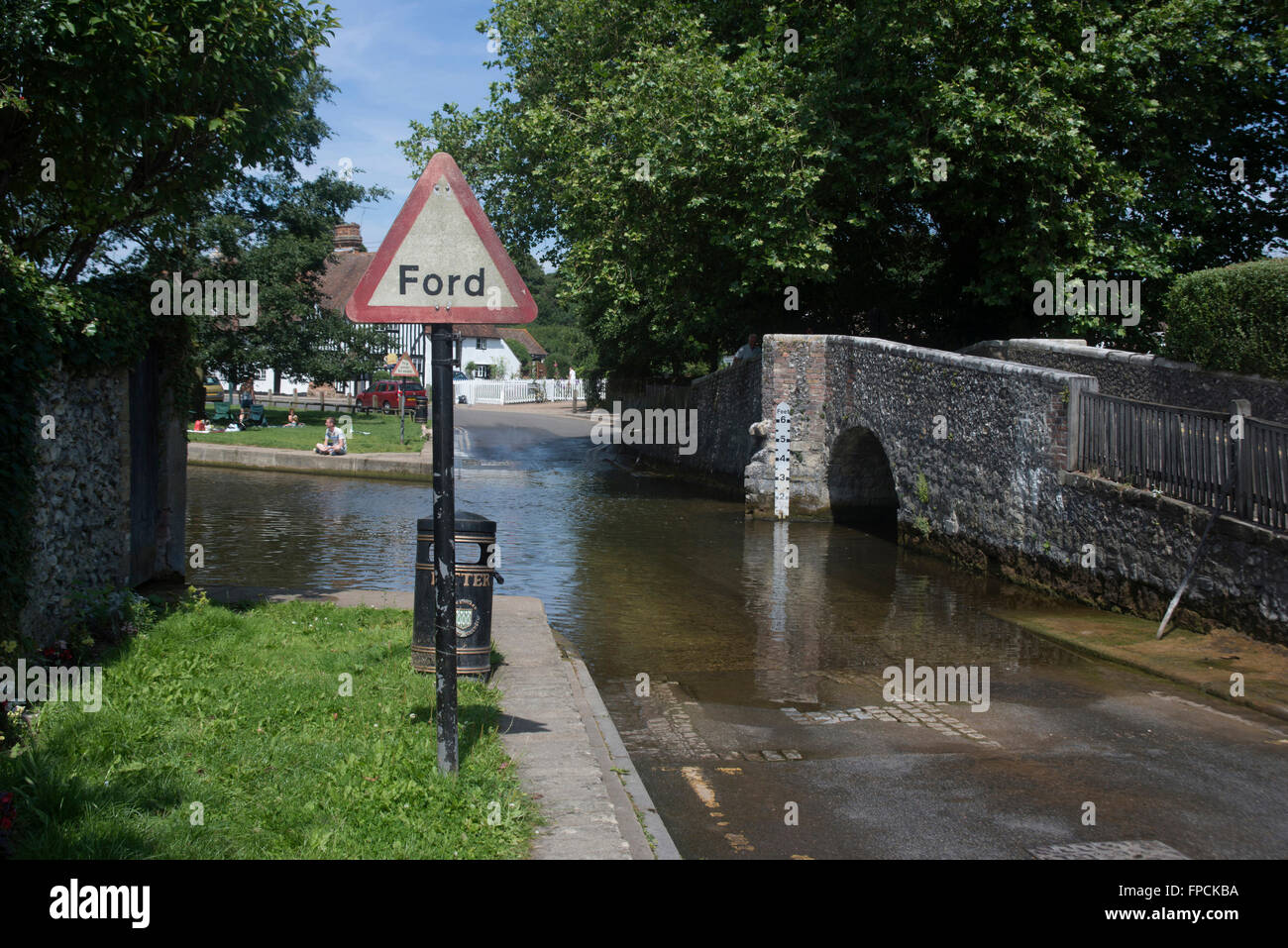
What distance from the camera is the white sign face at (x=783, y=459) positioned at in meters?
19.2

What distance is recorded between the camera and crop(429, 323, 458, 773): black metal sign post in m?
4.89

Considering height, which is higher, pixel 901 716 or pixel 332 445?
pixel 332 445

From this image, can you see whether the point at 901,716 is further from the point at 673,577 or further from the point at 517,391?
the point at 517,391

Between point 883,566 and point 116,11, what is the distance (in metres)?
10.8

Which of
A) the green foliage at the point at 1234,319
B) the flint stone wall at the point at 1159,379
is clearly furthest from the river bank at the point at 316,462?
the green foliage at the point at 1234,319

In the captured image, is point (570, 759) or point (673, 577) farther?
point (673, 577)

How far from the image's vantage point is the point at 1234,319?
35.6ft

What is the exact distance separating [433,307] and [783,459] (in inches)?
581

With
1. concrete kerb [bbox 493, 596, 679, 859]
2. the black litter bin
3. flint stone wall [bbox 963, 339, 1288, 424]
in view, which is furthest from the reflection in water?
flint stone wall [bbox 963, 339, 1288, 424]

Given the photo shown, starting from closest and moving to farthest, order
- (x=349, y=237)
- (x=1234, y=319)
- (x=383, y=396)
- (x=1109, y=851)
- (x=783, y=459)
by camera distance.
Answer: (x=1109, y=851) → (x=1234, y=319) → (x=783, y=459) → (x=383, y=396) → (x=349, y=237)

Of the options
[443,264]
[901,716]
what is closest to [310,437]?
[901,716]

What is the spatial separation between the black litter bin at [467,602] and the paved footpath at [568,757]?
301mm

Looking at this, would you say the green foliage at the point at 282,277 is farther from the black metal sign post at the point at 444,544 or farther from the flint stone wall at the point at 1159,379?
the black metal sign post at the point at 444,544

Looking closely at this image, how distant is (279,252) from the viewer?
3334 centimetres
